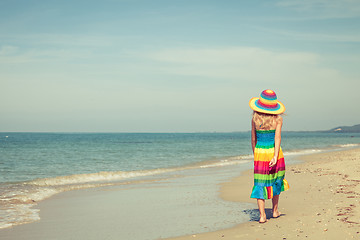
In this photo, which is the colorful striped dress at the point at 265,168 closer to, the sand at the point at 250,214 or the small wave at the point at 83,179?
the sand at the point at 250,214

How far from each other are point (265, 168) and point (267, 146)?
35cm

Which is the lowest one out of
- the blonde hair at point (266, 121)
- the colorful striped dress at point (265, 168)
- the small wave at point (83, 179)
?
the small wave at point (83, 179)

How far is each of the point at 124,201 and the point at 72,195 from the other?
2237 millimetres

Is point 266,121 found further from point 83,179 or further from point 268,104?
point 83,179

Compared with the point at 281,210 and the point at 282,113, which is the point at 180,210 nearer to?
the point at 281,210

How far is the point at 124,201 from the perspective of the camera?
348 inches

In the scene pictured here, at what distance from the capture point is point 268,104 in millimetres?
5930

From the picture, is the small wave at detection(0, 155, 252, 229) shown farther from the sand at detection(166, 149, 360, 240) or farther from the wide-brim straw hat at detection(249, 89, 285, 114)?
the wide-brim straw hat at detection(249, 89, 285, 114)

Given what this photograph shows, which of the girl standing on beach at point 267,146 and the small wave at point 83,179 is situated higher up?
the girl standing on beach at point 267,146

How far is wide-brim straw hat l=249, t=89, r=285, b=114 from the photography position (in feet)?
19.3

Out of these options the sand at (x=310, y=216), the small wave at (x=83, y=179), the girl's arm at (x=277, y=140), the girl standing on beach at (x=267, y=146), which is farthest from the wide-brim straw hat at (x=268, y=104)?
the small wave at (x=83, y=179)

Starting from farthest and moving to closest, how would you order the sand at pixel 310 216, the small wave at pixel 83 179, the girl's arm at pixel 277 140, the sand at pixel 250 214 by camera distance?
the small wave at pixel 83 179, the girl's arm at pixel 277 140, the sand at pixel 250 214, the sand at pixel 310 216

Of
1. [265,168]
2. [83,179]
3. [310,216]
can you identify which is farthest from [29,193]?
[310,216]

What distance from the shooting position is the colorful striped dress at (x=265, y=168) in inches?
233
